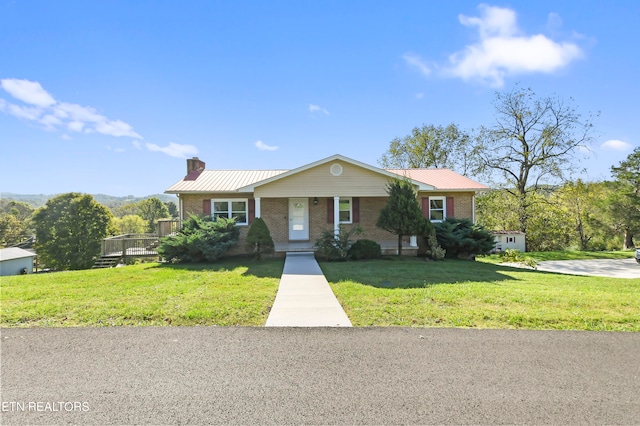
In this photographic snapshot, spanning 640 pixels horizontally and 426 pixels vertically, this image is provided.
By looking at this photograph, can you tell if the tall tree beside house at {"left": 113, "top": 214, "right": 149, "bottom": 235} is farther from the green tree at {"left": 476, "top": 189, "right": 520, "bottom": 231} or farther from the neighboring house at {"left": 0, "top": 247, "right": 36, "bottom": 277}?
the green tree at {"left": 476, "top": 189, "right": 520, "bottom": 231}

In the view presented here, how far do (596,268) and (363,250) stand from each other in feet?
37.5

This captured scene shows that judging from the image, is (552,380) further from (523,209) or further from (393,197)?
(523,209)

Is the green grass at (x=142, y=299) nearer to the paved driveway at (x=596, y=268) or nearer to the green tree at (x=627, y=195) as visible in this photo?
the paved driveway at (x=596, y=268)

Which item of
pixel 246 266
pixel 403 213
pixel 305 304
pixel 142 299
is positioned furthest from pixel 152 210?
pixel 305 304

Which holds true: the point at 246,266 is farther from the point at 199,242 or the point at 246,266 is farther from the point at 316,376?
the point at 316,376

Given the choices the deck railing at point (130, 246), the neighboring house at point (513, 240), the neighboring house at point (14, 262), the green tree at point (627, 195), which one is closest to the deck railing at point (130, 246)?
the deck railing at point (130, 246)

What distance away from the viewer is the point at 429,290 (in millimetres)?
7520

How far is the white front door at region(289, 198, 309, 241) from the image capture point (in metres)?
16.1

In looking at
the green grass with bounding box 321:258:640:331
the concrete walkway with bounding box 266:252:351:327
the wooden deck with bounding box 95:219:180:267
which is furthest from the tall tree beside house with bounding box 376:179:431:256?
the wooden deck with bounding box 95:219:180:267

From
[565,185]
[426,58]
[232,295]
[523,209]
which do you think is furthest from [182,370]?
[565,185]

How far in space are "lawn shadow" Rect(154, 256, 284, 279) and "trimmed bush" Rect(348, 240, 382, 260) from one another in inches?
114

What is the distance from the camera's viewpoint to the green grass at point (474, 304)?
5.31 meters

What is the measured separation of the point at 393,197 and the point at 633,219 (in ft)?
63.4

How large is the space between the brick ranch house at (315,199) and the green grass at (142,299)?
505 centimetres
